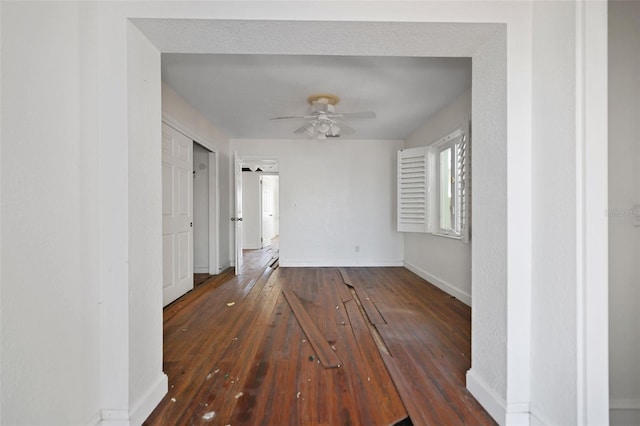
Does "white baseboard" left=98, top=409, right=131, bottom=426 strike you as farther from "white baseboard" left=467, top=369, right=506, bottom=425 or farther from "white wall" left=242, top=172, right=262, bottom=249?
"white wall" left=242, top=172, right=262, bottom=249

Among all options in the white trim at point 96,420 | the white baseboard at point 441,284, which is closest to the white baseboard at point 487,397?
the white baseboard at point 441,284

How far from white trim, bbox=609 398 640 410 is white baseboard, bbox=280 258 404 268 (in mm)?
3403

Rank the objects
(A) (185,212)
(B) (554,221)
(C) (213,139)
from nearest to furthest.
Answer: (B) (554,221)
(A) (185,212)
(C) (213,139)

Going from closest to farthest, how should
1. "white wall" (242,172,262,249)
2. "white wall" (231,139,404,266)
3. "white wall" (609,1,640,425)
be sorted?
1. "white wall" (609,1,640,425)
2. "white wall" (231,139,404,266)
3. "white wall" (242,172,262,249)

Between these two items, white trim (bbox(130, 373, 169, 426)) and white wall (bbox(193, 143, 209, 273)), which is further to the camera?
white wall (bbox(193, 143, 209, 273))

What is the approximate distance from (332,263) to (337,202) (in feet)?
3.65

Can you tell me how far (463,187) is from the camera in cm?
275

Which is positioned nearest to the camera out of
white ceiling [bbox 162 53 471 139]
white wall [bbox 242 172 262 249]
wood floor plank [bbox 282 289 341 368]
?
wood floor plank [bbox 282 289 341 368]

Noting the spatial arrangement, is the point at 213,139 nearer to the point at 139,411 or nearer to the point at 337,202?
the point at 337,202

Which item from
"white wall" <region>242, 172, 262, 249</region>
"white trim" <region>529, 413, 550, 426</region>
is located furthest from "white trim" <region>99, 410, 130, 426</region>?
"white wall" <region>242, 172, 262, 249</region>

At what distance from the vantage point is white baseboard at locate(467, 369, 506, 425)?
124 centimetres

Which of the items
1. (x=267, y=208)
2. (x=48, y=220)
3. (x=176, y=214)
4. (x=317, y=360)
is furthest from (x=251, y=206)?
(x=48, y=220)

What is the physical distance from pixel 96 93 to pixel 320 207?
367cm

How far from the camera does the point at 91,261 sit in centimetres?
117
